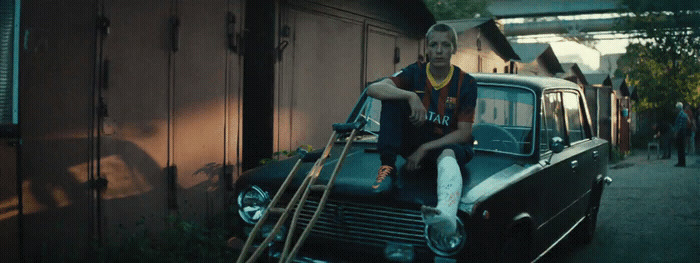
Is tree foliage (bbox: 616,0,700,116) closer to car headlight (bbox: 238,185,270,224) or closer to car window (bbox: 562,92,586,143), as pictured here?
car window (bbox: 562,92,586,143)

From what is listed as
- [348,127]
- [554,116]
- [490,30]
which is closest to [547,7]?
[490,30]

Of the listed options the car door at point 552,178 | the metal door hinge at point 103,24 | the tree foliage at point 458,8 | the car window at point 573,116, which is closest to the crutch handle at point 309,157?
the car door at point 552,178

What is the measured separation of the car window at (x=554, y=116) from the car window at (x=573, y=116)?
0.20 meters

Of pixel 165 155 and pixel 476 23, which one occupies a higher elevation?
pixel 476 23

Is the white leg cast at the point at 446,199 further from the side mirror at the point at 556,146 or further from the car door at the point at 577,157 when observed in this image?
the car door at the point at 577,157

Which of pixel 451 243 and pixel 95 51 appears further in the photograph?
pixel 95 51

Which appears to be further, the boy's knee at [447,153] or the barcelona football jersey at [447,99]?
the barcelona football jersey at [447,99]

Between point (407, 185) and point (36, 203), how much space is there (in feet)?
9.30

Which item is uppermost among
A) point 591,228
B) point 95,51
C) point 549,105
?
point 95,51

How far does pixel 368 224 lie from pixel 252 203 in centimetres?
86

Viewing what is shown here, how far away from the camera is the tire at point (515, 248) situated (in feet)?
13.4

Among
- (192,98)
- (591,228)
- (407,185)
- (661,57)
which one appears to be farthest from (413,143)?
(661,57)

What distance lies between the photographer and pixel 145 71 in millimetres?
5965

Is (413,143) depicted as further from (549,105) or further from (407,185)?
(549,105)
